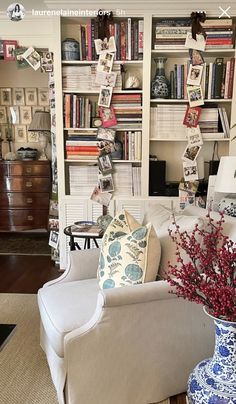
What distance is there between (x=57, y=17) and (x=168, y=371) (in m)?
2.83

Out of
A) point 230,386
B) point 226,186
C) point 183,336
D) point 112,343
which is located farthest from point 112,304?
point 226,186

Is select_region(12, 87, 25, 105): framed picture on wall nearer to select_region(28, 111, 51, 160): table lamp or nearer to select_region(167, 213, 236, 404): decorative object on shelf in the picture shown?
select_region(28, 111, 51, 160): table lamp

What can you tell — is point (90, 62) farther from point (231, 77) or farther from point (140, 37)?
point (231, 77)

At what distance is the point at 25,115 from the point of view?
187 inches

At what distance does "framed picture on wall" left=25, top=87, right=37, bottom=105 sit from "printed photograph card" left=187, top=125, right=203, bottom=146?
2.46 m

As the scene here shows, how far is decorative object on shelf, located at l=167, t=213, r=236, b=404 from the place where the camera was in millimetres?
1086

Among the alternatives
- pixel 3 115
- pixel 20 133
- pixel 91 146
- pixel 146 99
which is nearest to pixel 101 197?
pixel 91 146

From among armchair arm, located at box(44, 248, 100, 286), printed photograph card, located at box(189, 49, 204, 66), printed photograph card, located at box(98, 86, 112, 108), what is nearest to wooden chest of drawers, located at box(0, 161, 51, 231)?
printed photograph card, located at box(98, 86, 112, 108)

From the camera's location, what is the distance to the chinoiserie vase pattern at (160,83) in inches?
122

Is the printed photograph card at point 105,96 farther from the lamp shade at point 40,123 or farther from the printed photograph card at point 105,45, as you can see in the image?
the lamp shade at point 40,123

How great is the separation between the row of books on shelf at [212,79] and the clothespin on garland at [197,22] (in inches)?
9.7

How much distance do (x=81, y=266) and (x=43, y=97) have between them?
3.25 meters

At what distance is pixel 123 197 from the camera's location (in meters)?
3.29

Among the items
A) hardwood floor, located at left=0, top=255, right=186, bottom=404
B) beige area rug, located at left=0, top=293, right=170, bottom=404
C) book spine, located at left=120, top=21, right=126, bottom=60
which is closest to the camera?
beige area rug, located at left=0, top=293, right=170, bottom=404
